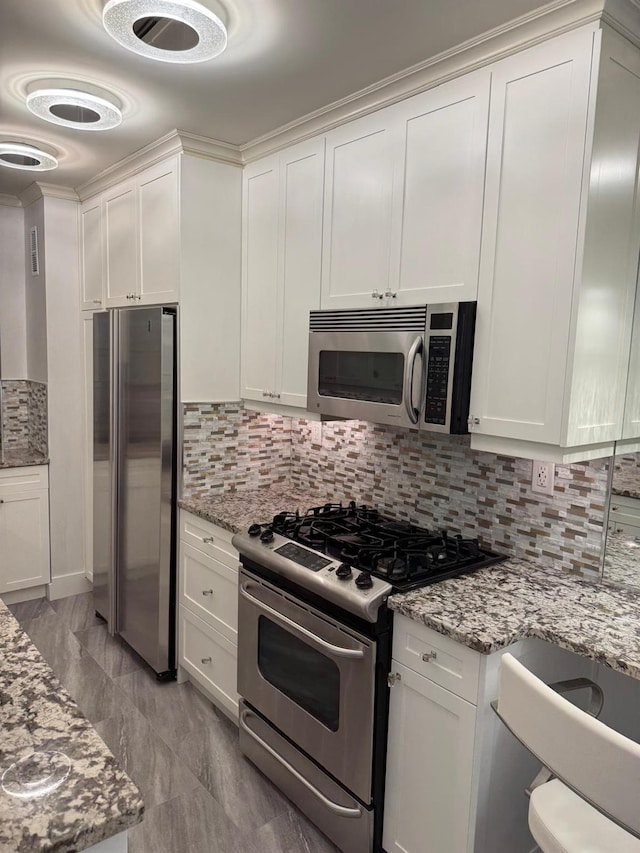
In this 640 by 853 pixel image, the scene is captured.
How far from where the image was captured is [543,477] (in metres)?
2.08

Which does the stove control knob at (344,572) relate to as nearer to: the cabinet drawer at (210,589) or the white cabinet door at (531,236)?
the white cabinet door at (531,236)

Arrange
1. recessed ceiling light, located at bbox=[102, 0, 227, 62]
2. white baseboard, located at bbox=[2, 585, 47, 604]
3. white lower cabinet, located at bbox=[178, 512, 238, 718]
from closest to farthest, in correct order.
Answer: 1. recessed ceiling light, located at bbox=[102, 0, 227, 62]
2. white lower cabinet, located at bbox=[178, 512, 238, 718]
3. white baseboard, located at bbox=[2, 585, 47, 604]

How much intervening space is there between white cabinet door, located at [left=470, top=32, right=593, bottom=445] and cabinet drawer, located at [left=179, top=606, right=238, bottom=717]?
1555 millimetres

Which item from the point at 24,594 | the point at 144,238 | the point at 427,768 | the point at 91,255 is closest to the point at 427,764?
the point at 427,768

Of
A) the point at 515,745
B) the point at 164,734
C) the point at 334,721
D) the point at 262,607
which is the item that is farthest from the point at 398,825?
the point at 164,734

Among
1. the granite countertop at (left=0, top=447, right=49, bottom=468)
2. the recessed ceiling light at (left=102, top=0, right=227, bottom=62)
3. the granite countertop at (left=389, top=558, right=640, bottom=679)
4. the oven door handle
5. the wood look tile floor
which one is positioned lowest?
the wood look tile floor

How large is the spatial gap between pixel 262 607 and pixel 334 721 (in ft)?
1.61

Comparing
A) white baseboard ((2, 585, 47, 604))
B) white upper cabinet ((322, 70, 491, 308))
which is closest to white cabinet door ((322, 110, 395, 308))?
white upper cabinet ((322, 70, 491, 308))

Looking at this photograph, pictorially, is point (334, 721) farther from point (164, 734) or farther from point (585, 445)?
point (585, 445)

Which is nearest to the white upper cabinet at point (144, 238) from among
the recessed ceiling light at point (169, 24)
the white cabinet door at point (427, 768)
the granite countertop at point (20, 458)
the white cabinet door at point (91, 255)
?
the white cabinet door at point (91, 255)

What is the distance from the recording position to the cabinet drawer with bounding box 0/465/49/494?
368 cm

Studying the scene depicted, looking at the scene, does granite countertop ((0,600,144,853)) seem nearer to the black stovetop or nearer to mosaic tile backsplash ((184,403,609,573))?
the black stovetop

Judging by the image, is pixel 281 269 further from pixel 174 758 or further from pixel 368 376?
pixel 174 758

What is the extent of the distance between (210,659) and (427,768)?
1307 millimetres
